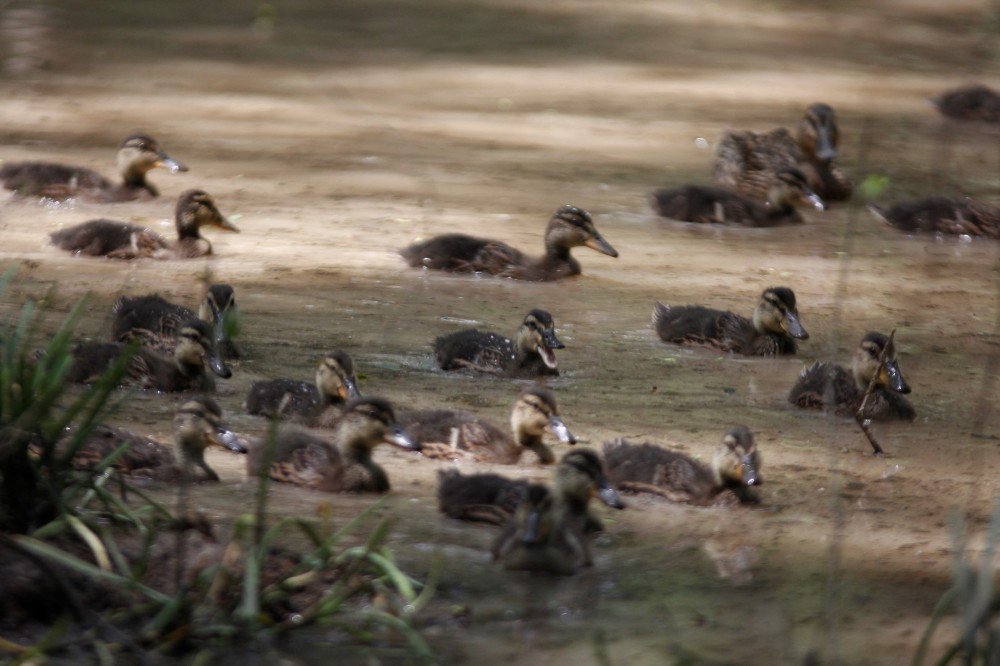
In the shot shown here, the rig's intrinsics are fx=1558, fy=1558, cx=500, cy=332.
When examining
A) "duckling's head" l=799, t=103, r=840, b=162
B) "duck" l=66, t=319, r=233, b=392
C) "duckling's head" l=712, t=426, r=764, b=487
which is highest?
"duckling's head" l=799, t=103, r=840, b=162

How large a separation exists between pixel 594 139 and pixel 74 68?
4825 millimetres

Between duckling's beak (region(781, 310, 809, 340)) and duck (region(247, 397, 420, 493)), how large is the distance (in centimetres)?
225

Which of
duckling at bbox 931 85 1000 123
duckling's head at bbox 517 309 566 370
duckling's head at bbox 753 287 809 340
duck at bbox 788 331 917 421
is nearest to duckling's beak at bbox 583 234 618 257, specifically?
duckling's head at bbox 753 287 809 340

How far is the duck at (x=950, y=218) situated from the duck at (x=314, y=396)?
182 inches

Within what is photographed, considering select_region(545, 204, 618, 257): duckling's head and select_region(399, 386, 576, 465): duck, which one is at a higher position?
select_region(545, 204, 618, 257): duckling's head

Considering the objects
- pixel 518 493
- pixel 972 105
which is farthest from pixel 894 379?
pixel 972 105

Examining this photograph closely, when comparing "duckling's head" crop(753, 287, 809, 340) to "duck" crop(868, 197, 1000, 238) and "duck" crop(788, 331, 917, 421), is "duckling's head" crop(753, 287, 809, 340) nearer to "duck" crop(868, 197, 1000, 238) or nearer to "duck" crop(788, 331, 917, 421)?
"duck" crop(788, 331, 917, 421)

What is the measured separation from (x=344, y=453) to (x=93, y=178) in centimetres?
475

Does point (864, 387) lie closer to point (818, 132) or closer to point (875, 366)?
Result: point (875, 366)

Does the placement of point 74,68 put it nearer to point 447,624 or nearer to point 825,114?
point 825,114

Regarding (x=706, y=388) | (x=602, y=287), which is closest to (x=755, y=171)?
(x=602, y=287)

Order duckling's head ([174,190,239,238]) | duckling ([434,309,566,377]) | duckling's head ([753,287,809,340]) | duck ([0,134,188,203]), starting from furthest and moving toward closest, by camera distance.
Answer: duck ([0,134,188,203]), duckling's head ([174,190,239,238]), duckling's head ([753,287,809,340]), duckling ([434,309,566,377])

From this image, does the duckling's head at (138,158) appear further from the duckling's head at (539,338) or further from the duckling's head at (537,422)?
the duckling's head at (537,422)

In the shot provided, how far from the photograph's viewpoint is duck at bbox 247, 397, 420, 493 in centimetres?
504
